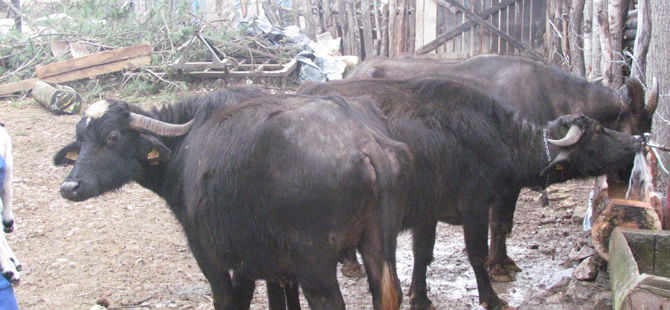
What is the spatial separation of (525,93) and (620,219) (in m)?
2.62

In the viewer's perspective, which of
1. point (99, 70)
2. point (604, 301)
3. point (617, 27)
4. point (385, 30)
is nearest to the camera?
point (604, 301)

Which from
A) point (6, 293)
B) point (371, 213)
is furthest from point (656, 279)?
point (6, 293)

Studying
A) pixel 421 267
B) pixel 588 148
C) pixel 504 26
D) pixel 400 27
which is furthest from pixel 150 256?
pixel 504 26

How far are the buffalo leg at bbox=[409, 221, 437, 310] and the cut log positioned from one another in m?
1.34

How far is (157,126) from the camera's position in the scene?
170 inches

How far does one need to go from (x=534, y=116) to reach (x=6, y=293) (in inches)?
200

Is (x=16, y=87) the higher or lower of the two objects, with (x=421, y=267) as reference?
higher

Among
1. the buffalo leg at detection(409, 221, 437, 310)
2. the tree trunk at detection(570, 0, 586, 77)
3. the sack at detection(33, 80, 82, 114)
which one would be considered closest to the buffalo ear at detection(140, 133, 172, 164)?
the buffalo leg at detection(409, 221, 437, 310)

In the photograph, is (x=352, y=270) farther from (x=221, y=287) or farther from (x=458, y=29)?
(x=458, y=29)

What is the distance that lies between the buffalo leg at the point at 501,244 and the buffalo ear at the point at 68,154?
376 centimetres

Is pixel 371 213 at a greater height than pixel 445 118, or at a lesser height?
lesser

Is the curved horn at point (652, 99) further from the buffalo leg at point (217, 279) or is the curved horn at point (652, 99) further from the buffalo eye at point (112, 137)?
the buffalo eye at point (112, 137)

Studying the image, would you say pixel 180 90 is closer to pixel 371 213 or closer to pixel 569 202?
pixel 569 202

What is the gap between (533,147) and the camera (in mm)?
4875
